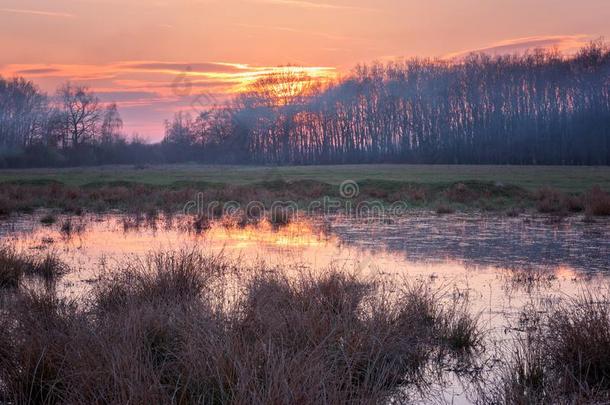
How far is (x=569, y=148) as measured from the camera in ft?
224

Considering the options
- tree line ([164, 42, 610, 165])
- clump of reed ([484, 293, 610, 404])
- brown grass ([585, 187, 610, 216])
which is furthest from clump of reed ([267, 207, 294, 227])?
tree line ([164, 42, 610, 165])

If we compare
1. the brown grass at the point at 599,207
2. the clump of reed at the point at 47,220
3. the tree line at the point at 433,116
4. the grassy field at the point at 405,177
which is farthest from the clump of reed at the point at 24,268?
the tree line at the point at 433,116

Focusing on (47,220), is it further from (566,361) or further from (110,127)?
(110,127)

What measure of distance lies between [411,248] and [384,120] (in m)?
67.7

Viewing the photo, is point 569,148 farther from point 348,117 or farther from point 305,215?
point 305,215

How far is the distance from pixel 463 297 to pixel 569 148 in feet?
215

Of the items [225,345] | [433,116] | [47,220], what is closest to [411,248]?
[225,345]

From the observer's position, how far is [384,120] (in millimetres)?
80125

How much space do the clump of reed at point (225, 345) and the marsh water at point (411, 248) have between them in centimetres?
67

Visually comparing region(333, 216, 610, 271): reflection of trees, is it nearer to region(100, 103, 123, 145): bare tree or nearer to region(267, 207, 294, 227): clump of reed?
region(267, 207, 294, 227): clump of reed

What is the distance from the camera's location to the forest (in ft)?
234

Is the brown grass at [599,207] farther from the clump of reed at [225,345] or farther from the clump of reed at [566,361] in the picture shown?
the clump of reed at [566,361]

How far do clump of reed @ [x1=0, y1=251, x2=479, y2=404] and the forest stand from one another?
62.9 metres

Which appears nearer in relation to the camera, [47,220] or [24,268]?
[24,268]
